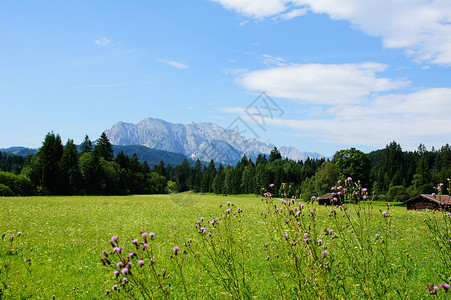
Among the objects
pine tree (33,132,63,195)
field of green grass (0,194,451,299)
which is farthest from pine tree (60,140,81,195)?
field of green grass (0,194,451,299)

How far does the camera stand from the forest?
171ft

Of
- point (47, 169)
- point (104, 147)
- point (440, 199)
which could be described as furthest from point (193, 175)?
point (440, 199)

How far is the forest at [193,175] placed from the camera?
5219cm

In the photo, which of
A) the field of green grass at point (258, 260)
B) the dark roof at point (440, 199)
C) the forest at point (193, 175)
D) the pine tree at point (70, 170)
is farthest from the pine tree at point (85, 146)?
the dark roof at point (440, 199)

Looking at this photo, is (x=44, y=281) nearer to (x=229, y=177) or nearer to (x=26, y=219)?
(x=26, y=219)

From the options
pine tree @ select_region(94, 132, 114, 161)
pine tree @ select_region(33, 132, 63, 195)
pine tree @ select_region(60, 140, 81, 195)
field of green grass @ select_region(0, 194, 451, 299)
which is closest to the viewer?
field of green grass @ select_region(0, 194, 451, 299)

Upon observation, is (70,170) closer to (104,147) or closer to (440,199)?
(104,147)

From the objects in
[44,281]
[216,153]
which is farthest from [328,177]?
[44,281]

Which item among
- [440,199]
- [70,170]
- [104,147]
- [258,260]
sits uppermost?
[104,147]

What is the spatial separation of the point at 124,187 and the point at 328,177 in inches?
2042

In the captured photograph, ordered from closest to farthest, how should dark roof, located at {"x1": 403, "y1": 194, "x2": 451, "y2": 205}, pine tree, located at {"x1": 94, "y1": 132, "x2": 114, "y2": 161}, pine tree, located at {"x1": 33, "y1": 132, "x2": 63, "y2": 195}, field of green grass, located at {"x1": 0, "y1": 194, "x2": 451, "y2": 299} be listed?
field of green grass, located at {"x1": 0, "y1": 194, "x2": 451, "y2": 299}
dark roof, located at {"x1": 403, "y1": 194, "x2": 451, "y2": 205}
pine tree, located at {"x1": 33, "y1": 132, "x2": 63, "y2": 195}
pine tree, located at {"x1": 94, "y1": 132, "x2": 114, "y2": 161}

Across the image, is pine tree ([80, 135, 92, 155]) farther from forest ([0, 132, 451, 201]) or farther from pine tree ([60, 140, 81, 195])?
pine tree ([60, 140, 81, 195])

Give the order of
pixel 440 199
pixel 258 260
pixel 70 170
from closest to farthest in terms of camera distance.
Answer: pixel 440 199, pixel 258 260, pixel 70 170

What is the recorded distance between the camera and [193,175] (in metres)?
138
